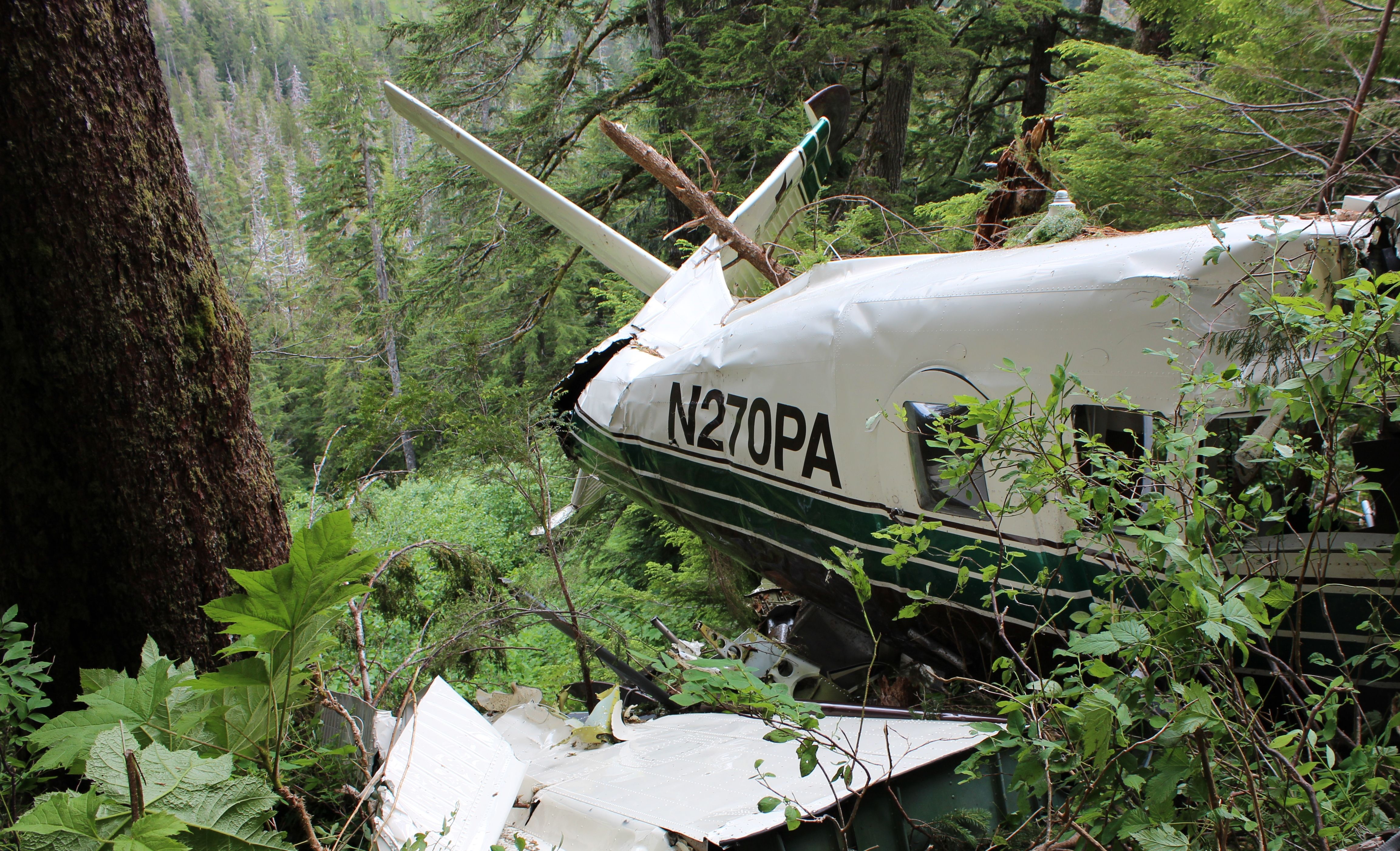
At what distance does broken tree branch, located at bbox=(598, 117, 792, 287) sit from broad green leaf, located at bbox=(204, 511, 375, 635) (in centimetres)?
640

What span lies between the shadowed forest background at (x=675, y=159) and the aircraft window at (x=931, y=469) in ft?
6.30

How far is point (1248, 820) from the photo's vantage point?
1.59 m

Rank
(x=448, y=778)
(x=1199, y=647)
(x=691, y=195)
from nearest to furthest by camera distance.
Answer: (x=1199, y=647) → (x=448, y=778) → (x=691, y=195)

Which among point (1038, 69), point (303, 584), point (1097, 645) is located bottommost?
point (1097, 645)

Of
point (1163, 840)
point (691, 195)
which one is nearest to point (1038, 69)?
point (691, 195)

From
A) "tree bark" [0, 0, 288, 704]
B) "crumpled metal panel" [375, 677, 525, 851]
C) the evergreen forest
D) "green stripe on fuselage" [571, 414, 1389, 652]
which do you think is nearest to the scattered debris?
the evergreen forest

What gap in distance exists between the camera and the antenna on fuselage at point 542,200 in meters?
7.72

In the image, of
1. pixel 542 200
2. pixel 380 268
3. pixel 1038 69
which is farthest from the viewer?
pixel 380 268

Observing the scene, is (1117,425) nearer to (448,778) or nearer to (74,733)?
(448,778)

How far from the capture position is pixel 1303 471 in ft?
7.09

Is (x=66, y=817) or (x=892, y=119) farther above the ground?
(x=892, y=119)

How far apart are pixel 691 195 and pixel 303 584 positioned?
6807 mm

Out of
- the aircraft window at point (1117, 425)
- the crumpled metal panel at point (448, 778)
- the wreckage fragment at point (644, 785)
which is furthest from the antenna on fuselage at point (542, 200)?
the crumpled metal panel at point (448, 778)

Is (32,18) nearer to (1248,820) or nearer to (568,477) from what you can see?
(1248,820)
